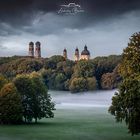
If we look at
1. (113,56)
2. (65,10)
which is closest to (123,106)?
Answer: (65,10)

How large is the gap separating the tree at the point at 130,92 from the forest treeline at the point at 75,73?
97.5 metres

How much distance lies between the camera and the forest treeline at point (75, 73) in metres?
148

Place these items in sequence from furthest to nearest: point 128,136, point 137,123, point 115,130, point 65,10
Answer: point 65,10 → point 115,130 → point 128,136 → point 137,123

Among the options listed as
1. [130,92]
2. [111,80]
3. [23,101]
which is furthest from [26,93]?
[111,80]

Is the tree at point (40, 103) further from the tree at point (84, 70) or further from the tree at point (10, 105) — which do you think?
the tree at point (84, 70)

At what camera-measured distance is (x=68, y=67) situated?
168875 mm

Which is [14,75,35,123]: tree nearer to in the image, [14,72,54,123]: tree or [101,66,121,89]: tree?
[14,72,54,123]: tree

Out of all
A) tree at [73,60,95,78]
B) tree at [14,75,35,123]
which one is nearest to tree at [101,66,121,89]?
tree at [73,60,95,78]

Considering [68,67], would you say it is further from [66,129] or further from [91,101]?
[66,129]

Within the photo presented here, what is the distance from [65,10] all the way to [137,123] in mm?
37917

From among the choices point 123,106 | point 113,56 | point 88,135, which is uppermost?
point 113,56

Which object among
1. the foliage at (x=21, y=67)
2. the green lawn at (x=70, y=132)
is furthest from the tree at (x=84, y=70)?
the green lawn at (x=70, y=132)

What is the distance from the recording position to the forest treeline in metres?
148

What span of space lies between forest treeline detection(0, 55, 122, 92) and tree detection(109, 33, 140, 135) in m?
97.5
